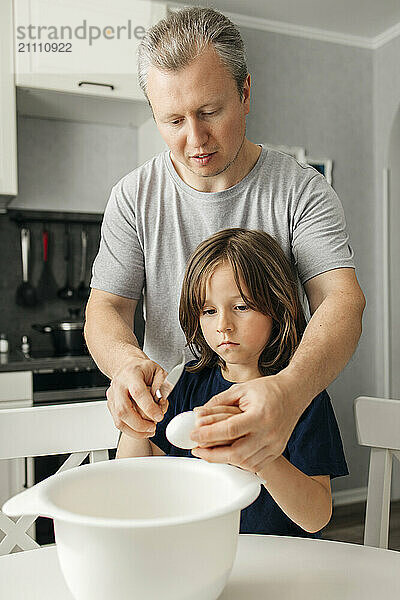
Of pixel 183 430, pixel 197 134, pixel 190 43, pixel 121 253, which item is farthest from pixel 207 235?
pixel 183 430

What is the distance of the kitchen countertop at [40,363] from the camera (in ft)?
8.10

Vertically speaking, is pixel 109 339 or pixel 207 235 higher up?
pixel 207 235

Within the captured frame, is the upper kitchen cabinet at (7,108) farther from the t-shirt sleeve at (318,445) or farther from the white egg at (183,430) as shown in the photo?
the white egg at (183,430)

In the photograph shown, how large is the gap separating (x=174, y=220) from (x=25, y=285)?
1.72 metres

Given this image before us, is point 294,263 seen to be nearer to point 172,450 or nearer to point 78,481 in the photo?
point 172,450

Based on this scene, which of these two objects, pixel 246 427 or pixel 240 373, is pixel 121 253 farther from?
pixel 246 427

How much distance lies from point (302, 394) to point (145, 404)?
0.67 feet

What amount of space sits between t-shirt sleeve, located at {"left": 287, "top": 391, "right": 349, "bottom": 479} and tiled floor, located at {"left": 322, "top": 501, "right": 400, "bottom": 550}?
1985 mm

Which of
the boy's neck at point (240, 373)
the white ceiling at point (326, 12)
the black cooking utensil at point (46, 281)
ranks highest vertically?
the white ceiling at point (326, 12)

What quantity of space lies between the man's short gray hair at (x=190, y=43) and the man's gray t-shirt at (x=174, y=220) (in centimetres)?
22

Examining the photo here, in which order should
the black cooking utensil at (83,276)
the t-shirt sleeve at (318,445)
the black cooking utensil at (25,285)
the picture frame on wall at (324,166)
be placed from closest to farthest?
the t-shirt sleeve at (318,445) < the black cooking utensil at (25,285) < the black cooking utensil at (83,276) < the picture frame on wall at (324,166)

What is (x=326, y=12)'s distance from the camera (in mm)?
3176

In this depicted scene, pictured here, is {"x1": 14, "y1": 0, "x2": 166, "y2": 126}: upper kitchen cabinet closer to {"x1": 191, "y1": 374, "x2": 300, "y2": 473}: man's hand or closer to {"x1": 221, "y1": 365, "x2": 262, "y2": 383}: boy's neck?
{"x1": 221, "y1": 365, "x2": 262, "y2": 383}: boy's neck

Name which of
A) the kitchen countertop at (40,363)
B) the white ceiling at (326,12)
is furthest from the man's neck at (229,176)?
the white ceiling at (326,12)
